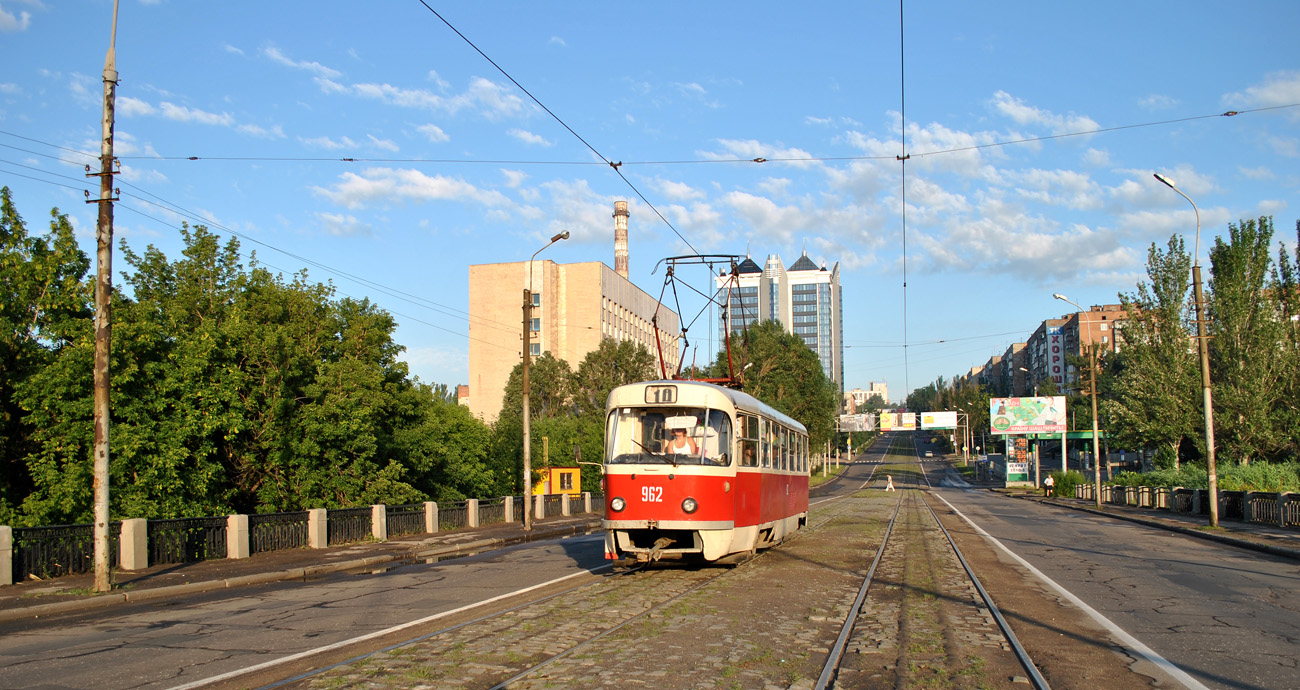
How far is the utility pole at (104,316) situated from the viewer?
13.1 metres

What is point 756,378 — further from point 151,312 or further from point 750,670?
point 750,670

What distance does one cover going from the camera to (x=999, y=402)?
222 ft

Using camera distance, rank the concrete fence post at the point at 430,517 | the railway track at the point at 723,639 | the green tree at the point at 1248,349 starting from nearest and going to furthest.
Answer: the railway track at the point at 723,639, the concrete fence post at the point at 430,517, the green tree at the point at 1248,349

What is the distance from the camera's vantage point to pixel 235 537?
57.9 ft

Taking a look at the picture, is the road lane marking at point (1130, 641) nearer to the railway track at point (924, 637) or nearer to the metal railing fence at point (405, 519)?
the railway track at point (924, 637)

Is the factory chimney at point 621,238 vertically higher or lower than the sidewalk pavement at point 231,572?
higher

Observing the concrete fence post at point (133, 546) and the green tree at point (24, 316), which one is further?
the green tree at point (24, 316)

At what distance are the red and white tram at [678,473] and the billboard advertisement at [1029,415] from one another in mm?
57767

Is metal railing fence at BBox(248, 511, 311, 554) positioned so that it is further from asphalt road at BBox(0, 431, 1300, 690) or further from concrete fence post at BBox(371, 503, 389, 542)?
asphalt road at BBox(0, 431, 1300, 690)

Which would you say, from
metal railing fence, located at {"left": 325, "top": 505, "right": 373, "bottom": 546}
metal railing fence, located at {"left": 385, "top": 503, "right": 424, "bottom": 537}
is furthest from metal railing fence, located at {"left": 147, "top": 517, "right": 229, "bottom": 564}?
metal railing fence, located at {"left": 385, "top": 503, "right": 424, "bottom": 537}

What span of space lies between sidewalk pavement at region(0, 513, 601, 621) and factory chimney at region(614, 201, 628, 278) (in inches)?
2978

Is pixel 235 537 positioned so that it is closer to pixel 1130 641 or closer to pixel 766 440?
pixel 766 440

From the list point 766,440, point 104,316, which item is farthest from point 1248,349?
point 104,316

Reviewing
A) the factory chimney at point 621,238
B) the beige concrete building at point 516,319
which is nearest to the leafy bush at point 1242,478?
the beige concrete building at point 516,319
